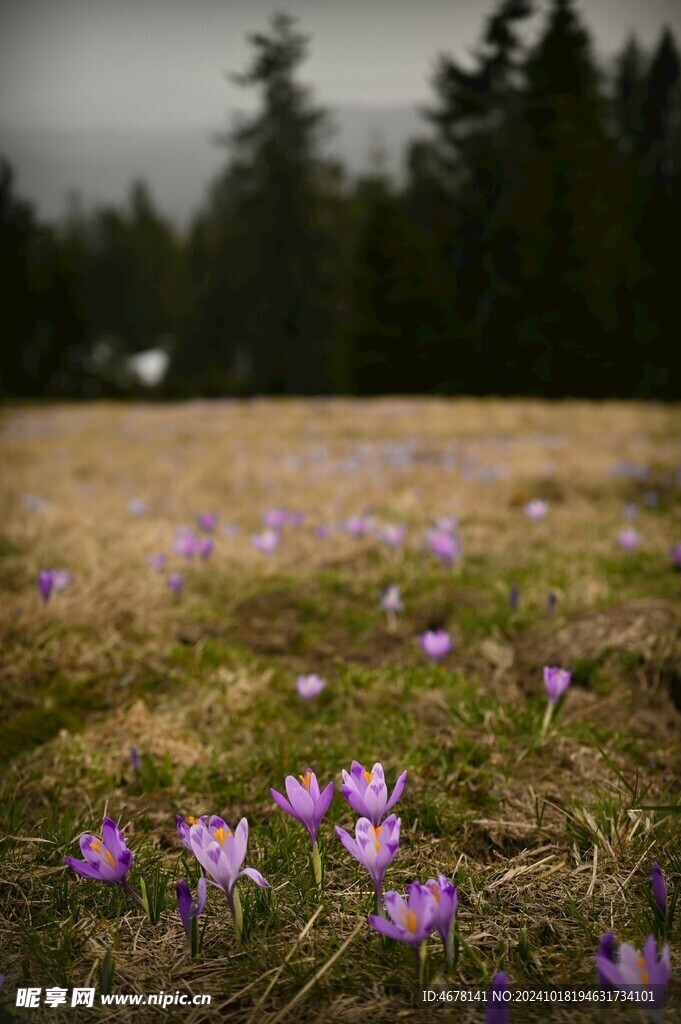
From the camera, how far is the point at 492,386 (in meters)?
26.2

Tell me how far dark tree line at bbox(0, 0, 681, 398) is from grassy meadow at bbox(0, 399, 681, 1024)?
5.25 meters

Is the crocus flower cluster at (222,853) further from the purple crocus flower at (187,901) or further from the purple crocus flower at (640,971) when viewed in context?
the purple crocus flower at (640,971)

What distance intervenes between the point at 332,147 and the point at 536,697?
37.0m

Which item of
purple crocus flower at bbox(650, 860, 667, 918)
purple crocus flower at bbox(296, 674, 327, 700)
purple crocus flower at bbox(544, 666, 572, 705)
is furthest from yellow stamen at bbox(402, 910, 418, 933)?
purple crocus flower at bbox(296, 674, 327, 700)

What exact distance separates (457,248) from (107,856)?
26.0 metres

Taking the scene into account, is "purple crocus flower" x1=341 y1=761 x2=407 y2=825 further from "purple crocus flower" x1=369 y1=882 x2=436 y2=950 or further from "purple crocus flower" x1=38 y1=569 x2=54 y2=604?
"purple crocus flower" x1=38 y1=569 x2=54 y2=604

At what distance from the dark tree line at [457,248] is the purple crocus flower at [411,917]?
6.78 metres

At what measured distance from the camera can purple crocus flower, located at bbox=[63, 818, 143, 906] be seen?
122 centimetres

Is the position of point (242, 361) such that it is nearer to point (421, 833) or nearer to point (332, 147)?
point (332, 147)

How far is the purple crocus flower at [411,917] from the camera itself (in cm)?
105

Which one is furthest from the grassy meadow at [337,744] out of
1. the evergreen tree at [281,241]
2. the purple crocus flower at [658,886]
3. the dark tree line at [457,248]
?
the evergreen tree at [281,241]

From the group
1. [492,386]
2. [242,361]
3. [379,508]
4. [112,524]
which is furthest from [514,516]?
[242,361]

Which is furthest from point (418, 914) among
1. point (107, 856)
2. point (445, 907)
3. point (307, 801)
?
point (107, 856)

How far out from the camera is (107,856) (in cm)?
124
